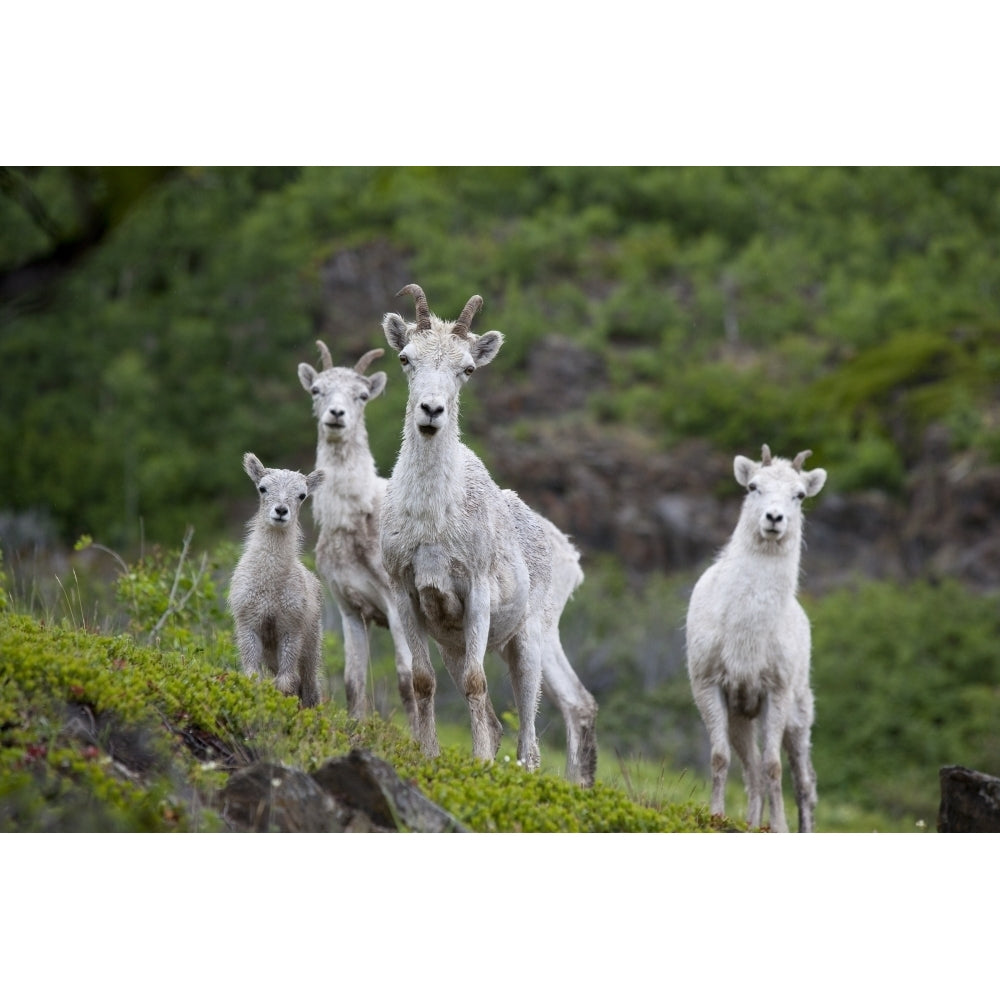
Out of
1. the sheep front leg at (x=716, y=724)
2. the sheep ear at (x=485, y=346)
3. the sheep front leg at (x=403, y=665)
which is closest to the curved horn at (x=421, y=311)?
the sheep ear at (x=485, y=346)

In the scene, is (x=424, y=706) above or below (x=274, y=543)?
below

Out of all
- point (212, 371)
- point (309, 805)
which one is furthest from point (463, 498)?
point (212, 371)

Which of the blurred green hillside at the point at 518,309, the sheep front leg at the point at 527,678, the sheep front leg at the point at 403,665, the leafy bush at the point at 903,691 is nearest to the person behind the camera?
the sheep front leg at the point at 527,678

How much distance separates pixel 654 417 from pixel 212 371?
14.9m

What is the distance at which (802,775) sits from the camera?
40.4 ft

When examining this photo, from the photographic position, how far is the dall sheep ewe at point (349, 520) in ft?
37.9

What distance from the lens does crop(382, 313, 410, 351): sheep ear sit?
9.81 meters

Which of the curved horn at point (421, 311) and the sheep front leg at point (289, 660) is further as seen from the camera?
the sheep front leg at point (289, 660)

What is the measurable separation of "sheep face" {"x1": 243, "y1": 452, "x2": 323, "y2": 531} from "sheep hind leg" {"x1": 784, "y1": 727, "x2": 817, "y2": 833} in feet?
15.7

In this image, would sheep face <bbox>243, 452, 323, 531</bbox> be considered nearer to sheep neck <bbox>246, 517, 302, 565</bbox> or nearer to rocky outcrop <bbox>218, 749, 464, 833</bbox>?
sheep neck <bbox>246, 517, 302, 565</bbox>

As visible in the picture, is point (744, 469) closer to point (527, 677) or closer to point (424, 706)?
point (527, 677)

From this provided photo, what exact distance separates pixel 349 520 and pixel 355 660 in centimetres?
116

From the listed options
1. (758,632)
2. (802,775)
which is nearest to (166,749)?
(758,632)

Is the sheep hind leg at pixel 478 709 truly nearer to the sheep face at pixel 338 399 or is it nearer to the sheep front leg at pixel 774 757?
the sheep front leg at pixel 774 757
